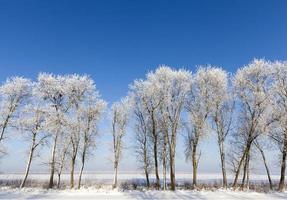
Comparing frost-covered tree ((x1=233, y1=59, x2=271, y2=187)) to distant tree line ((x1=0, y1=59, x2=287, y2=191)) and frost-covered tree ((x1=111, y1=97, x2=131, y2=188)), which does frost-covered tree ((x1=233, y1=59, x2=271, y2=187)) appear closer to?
distant tree line ((x1=0, y1=59, x2=287, y2=191))

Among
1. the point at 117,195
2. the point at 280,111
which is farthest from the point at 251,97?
the point at 117,195

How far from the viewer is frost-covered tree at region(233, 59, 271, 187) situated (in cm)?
2614

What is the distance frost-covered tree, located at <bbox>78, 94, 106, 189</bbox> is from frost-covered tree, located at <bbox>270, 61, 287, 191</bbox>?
17.0 m

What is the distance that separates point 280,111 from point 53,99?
21.1 metres

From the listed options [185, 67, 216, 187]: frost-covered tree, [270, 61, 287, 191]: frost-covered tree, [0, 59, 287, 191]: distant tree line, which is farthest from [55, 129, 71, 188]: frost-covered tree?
[270, 61, 287, 191]: frost-covered tree

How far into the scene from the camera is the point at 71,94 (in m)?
28.7

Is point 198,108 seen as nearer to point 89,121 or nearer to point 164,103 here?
point 164,103

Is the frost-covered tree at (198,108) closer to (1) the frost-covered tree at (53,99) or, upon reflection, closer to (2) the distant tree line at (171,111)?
(2) the distant tree line at (171,111)

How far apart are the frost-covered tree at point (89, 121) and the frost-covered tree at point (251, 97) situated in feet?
46.3

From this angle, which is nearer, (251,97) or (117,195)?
(117,195)

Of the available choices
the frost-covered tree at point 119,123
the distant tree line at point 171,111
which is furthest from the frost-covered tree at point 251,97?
the frost-covered tree at point 119,123

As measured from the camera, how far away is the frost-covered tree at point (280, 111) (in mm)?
25844

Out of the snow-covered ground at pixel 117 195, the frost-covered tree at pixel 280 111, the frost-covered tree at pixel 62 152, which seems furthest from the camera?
the frost-covered tree at pixel 62 152

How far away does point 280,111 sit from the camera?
26031mm
